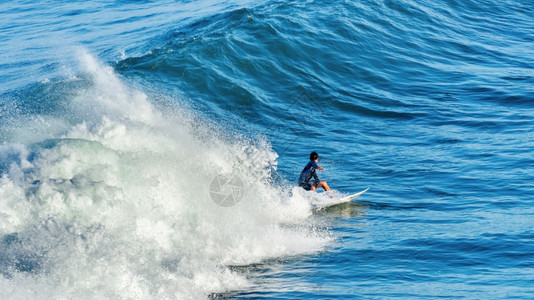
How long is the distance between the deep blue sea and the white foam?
0.13ft

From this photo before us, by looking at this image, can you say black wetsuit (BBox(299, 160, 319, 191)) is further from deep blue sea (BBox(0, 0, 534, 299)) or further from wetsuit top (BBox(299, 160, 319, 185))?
deep blue sea (BBox(0, 0, 534, 299))

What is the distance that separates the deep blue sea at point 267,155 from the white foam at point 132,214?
4cm

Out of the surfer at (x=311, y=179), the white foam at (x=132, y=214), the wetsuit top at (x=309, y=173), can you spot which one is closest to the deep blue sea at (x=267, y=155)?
the white foam at (x=132, y=214)

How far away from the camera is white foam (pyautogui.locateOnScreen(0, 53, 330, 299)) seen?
9.47 metres

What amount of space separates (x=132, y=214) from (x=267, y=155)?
617cm

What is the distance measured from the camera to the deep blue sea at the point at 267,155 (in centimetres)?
1013

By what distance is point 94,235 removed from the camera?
1016 centimetres

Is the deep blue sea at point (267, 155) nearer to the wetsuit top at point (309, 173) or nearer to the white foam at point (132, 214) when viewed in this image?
the white foam at point (132, 214)

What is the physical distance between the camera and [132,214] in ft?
36.8

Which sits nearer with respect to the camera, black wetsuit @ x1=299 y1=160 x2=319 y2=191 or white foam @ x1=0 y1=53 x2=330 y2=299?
white foam @ x1=0 y1=53 x2=330 y2=299

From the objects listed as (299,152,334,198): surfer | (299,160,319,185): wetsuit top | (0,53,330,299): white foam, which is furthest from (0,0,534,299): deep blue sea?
(299,160,319,185): wetsuit top

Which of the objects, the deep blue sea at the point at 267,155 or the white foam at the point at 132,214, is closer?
the white foam at the point at 132,214

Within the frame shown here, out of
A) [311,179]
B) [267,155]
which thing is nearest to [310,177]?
[311,179]

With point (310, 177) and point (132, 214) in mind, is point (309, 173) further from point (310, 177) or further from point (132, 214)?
point (132, 214)
